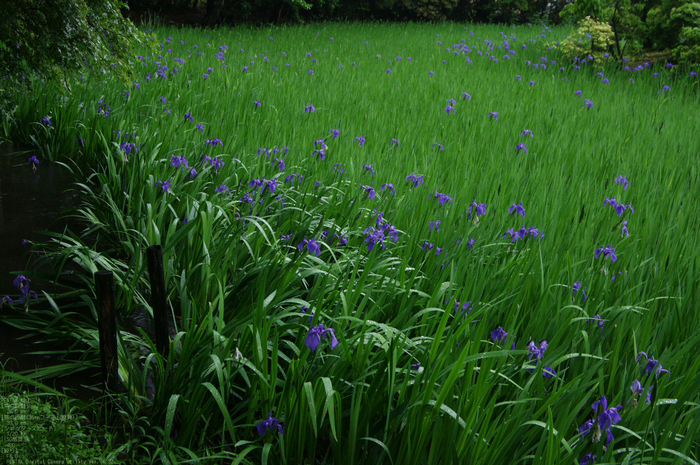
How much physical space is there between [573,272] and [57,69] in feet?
10.3

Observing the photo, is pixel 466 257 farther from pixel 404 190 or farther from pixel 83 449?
pixel 83 449

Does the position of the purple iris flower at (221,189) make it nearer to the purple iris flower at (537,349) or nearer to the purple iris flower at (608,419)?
the purple iris flower at (537,349)

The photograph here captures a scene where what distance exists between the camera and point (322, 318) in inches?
74.9

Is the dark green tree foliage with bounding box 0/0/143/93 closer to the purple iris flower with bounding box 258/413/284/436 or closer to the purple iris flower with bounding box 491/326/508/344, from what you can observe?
the purple iris flower with bounding box 258/413/284/436

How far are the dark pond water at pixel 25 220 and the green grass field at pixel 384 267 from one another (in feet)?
0.26

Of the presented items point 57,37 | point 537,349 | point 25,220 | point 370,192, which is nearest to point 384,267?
point 370,192

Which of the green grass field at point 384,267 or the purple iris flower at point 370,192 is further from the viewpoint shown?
the purple iris flower at point 370,192

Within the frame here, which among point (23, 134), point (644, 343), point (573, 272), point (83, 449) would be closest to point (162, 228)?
point (83, 449)

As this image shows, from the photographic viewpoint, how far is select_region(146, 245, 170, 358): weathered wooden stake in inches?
62.8

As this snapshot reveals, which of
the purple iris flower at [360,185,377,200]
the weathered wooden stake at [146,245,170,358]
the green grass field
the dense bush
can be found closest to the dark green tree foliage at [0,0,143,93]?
the dense bush

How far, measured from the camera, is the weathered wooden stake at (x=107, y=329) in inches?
58.9

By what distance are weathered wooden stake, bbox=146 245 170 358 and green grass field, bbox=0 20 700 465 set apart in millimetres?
68

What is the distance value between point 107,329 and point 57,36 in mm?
2185

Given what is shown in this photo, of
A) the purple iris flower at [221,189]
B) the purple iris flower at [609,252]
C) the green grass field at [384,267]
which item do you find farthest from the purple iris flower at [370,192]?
the purple iris flower at [609,252]
